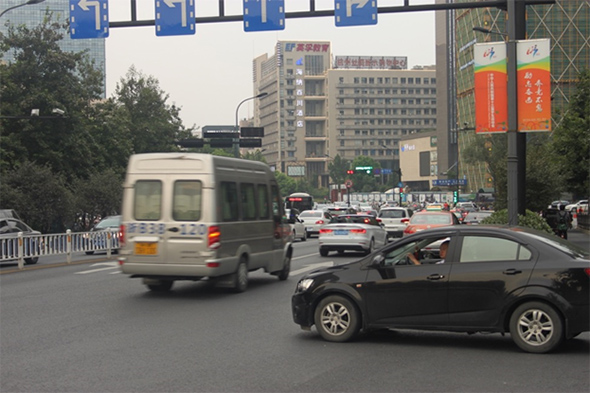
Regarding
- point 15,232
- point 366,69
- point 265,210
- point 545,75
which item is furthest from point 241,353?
point 366,69

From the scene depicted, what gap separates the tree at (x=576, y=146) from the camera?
3975 cm

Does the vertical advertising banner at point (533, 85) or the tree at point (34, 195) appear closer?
the vertical advertising banner at point (533, 85)

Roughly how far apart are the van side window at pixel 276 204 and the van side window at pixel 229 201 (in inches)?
77.4

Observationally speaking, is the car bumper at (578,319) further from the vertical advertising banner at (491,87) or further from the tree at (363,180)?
the tree at (363,180)

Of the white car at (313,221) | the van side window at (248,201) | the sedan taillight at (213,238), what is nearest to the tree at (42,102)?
the white car at (313,221)

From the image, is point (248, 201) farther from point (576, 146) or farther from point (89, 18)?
point (576, 146)

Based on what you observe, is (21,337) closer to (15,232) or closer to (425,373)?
(425,373)

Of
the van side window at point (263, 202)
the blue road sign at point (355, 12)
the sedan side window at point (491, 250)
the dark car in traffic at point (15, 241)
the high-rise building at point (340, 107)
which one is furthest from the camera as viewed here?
the high-rise building at point (340, 107)

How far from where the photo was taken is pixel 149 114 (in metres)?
63.7

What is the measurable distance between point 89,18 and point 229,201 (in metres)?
6.70

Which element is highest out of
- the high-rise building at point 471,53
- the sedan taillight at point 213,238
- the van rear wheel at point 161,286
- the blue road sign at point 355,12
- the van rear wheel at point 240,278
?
the high-rise building at point 471,53

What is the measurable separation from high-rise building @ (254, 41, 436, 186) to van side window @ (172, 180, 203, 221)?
556 feet

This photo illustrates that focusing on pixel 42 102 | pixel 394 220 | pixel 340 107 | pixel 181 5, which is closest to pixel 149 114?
pixel 42 102

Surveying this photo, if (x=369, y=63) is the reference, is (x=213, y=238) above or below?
below
